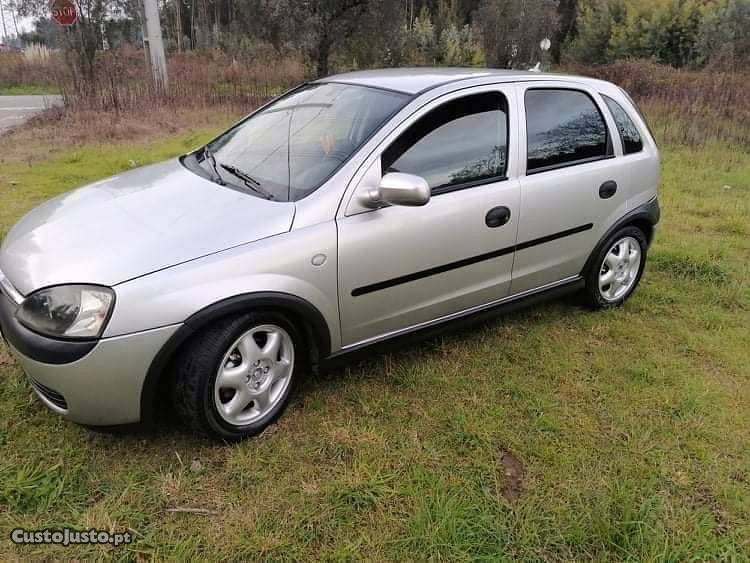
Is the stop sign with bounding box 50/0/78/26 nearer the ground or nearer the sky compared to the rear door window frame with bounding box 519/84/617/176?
nearer the sky

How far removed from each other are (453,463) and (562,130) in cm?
207

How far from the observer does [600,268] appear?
12.6ft

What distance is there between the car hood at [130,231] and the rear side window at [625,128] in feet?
7.74

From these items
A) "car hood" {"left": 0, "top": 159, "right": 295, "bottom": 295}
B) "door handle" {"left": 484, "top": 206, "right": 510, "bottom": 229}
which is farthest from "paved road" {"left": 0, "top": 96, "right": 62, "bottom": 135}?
"door handle" {"left": 484, "top": 206, "right": 510, "bottom": 229}

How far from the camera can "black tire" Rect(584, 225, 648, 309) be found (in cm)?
376

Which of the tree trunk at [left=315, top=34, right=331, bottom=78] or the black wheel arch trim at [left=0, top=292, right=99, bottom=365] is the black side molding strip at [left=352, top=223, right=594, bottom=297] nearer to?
the black wheel arch trim at [left=0, top=292, right=99, bottom=365]

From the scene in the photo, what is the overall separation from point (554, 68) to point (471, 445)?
25.3 meters

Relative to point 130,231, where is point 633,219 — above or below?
below

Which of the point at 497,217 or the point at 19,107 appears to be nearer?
the point at 497,217

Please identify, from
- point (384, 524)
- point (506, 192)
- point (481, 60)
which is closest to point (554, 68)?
point (481, 60)

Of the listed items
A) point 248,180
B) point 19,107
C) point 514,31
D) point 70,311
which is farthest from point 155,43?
point 514,31

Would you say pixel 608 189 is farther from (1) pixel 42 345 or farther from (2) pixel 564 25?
(2) pixel 564 25

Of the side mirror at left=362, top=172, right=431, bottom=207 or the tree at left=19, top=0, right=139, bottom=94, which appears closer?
the side mirror at left=362, top=172, right=431, bottom=207

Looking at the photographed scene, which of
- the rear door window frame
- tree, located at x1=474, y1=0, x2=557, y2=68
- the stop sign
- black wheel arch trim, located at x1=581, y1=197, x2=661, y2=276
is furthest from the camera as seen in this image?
tree, located at x1=474, y1=0, x2=557, y2=68
